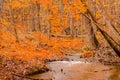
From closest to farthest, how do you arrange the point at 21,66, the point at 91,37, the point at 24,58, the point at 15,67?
the point at 15,67 < the point at 21,66 < the point at 24,58 < the point at 91,37

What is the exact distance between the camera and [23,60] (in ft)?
41.2

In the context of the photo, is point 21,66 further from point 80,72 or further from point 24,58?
point 80,72

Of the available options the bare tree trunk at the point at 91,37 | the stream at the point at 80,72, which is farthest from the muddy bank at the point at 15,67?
the bare tree trunk at the point at 91,37

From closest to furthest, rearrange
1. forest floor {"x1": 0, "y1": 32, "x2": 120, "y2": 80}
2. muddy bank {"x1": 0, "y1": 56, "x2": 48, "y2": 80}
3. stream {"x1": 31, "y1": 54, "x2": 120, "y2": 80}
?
muddy bank {"x1": 0, "y1": 56, "x2": 48, "y2": 80} → stream {"x1": 31, "y1": 54, "x2": 120, "y2": 80} → forest floor {"x1": 0, "y1": 32, "x2": 120, "y2": 80}

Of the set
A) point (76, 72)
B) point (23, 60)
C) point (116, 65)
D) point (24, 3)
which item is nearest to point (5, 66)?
point (23, 60)

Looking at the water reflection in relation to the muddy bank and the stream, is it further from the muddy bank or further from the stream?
the muddy bank

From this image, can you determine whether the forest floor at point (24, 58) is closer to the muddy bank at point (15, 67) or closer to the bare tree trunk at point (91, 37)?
the muddy bank at point (15, 67)

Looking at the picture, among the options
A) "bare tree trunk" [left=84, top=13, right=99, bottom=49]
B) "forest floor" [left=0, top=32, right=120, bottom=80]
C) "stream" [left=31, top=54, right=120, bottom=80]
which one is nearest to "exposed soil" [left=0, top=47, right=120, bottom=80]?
"forest floor" [left=0, top=32, right=120, bottom=80]

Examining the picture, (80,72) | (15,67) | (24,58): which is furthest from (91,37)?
(15,67)

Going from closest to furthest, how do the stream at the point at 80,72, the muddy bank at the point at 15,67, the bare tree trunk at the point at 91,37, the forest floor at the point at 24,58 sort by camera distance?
the muddy bank at the point at 15,67, the stream at the point at 80,72, the forest floor at the point at 24,58, the bare tree trunk at the point at 91,37

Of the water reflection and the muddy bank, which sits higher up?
the muddy bank

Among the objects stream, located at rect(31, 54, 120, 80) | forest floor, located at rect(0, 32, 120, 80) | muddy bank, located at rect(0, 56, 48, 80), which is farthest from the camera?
forest floor, located at rect(0, 32, 120, 80)

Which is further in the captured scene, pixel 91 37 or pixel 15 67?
pixel 91 37

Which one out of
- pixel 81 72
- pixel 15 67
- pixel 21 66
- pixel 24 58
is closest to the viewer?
pixel 15 67
